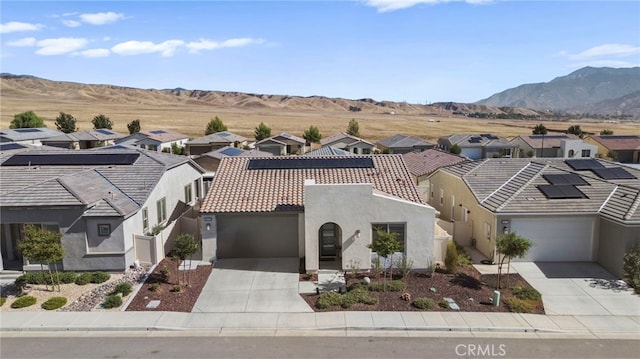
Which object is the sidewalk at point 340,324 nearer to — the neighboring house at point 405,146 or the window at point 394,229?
the window at point 394,229

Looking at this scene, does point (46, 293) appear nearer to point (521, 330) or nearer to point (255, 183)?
point (255, 183)

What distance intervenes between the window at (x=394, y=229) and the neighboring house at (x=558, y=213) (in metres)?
4.22

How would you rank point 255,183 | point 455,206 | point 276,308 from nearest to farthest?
point 276,308
point 255,183
point 455,206

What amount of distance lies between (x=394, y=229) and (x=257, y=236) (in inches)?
244

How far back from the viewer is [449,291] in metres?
17.1

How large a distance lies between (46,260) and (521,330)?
53.9ft

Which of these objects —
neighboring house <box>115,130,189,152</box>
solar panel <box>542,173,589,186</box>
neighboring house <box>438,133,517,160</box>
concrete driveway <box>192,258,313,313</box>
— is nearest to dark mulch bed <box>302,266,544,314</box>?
concrete driveway <box>192,258,313,313</box>

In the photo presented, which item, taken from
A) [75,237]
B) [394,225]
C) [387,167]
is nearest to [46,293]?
[75,237]

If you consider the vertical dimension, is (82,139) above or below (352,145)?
above

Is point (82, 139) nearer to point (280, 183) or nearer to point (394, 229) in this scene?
point (280, 183)

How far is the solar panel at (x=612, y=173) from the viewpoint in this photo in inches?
916

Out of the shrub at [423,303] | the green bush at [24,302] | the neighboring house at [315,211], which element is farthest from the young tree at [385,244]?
the green bush at [24,302]

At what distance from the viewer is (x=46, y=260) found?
16.8 m

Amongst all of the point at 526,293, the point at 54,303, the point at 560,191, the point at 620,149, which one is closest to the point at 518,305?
the point at 526,293
